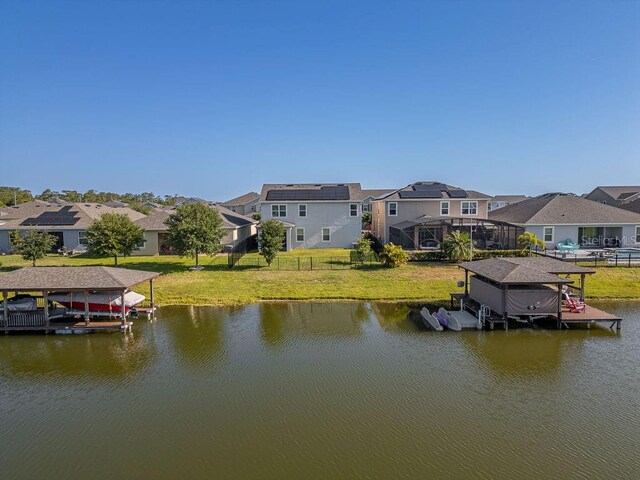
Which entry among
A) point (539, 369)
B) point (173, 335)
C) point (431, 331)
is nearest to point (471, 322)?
point (431, 331)

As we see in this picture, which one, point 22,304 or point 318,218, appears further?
point 318,218

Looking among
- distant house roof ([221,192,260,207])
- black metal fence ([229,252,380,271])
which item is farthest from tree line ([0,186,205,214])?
black metal fence ([229,252,380,271])

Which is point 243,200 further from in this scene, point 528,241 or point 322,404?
point 322,404

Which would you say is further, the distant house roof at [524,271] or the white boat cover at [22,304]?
the white boat cover at [22,304]

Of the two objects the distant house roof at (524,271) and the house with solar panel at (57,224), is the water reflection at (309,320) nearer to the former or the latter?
the distant house roof at (524,271)

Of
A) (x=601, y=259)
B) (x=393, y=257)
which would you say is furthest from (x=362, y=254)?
(x=601, y=259)

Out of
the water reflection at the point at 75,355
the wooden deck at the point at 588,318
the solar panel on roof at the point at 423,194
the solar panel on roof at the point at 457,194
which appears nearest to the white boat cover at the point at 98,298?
the water reflection at the point at 75,355
